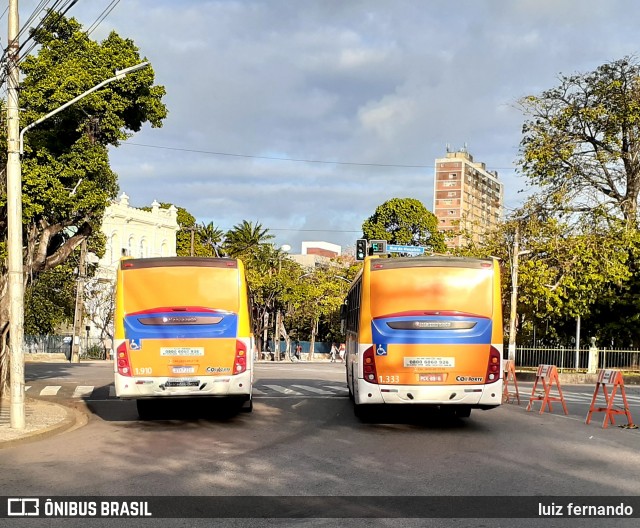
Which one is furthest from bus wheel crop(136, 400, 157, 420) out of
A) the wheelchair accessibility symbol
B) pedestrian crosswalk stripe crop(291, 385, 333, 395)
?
pedestrian crosswalk stripe crop(291, 385, 333, 395)

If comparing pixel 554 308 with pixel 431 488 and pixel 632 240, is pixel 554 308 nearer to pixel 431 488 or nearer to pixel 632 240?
pixel 632 240

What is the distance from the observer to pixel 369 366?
14.0m

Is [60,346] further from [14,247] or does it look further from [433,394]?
[433,394]

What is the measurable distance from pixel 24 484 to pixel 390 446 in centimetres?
535

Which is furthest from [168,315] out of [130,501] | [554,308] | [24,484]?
[554,308]

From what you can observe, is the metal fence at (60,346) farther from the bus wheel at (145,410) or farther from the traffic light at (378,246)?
the bus wheel at (145,410)

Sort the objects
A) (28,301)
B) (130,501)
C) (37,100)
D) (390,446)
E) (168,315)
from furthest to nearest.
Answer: (28,301) < (37,100) < (168,315) < (390,446) < (130,501)

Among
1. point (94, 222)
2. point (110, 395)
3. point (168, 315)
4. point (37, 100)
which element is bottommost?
point (110, 395)

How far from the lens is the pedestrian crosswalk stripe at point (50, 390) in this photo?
21.3 m

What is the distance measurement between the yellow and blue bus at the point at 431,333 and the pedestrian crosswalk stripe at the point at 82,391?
9.79 metres

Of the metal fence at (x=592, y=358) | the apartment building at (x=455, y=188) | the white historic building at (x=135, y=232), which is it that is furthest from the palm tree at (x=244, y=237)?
the apartment building at (x=455, y=188)

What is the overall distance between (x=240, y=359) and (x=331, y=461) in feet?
14.3

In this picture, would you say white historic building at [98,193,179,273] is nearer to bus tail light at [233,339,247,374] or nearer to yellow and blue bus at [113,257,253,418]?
yellow and blue bus at [113,257,253,418]

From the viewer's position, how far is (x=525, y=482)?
30.3 feet
